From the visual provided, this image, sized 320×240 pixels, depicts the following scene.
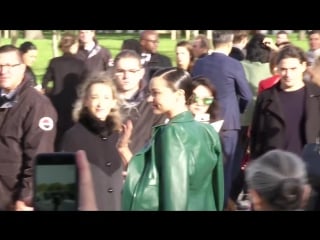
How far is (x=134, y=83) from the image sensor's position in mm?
6340

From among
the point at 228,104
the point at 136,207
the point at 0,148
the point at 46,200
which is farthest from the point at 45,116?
the point at 136,207

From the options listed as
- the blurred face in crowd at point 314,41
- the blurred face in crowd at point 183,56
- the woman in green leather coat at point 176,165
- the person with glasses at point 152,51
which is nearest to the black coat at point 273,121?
the blurred face in crowd at point 314,41

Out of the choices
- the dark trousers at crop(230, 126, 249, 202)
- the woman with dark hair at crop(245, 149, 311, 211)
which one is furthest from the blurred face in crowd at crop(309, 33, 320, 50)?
the woman with dark hair at crop(245, 149, 311, 211)

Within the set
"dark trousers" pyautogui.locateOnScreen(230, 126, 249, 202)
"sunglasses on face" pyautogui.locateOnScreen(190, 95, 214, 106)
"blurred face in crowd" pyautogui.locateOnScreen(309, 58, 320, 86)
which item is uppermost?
"blurred face in crowd" pyautogui.locateOnScreen(309, 58, 320, 86)

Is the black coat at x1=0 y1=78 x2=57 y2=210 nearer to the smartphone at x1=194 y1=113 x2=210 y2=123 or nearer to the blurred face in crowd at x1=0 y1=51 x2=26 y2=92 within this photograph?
the blurred face in crowd at x1=0 y1=51 x2=26 y2=92

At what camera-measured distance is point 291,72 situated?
6215mm

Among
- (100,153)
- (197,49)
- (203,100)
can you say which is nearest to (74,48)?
(197,49)

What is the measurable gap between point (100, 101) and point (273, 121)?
46.5 inches

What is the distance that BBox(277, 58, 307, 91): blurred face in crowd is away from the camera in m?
6.21

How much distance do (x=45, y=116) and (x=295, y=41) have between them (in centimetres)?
193

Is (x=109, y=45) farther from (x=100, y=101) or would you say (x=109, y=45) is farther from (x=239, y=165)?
(x=100, y=101)

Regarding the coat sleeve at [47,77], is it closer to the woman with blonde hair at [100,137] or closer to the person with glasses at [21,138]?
the person with glasses at [21,138]

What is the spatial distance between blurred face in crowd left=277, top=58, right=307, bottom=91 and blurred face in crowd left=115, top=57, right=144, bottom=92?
93cm

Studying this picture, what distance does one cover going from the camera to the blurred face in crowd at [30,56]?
6.89m
